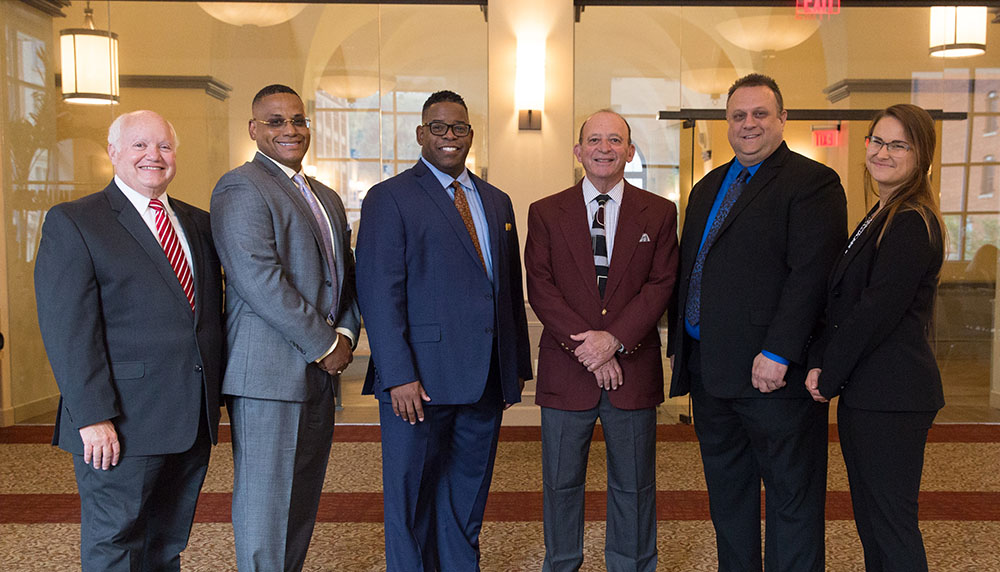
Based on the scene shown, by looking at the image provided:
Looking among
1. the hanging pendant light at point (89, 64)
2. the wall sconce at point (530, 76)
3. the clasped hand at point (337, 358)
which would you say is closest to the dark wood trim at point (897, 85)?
the wall sconce at point (530, 76)

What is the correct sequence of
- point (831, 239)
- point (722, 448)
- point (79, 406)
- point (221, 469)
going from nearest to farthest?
point (79, 406) < point (831, 239) < point (722, 448) < point (221, 469)

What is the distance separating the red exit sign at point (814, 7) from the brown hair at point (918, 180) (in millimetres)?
4345

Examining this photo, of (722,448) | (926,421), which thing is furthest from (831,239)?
(722,448)

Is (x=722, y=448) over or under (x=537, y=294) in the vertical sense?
under

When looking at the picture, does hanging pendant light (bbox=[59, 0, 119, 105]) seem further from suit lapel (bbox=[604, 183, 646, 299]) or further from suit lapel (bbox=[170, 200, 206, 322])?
suit lapel (bbox=[604, 183, 646, 299])

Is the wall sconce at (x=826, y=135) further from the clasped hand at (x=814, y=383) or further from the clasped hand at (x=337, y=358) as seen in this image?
the clasped hand at (x=337, y=358)

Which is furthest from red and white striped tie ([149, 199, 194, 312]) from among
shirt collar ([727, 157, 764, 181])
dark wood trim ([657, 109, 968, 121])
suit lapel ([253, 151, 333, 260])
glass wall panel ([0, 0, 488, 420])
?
dark wood trim ([657, 109, 968, 121])

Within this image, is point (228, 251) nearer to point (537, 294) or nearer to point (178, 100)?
point (537, 294)

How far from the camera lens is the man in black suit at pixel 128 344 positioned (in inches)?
88.3

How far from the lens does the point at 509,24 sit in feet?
20.0

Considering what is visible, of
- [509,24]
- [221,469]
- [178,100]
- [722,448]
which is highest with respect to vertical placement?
[509,24]

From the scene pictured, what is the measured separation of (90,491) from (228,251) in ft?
2.78

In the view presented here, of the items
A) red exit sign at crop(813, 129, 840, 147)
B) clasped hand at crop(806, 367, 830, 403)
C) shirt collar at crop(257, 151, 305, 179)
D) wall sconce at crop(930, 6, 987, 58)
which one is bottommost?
clasped hand at crop(806, 367, 830, 403)

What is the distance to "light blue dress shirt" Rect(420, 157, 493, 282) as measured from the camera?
→ 9.53ft
